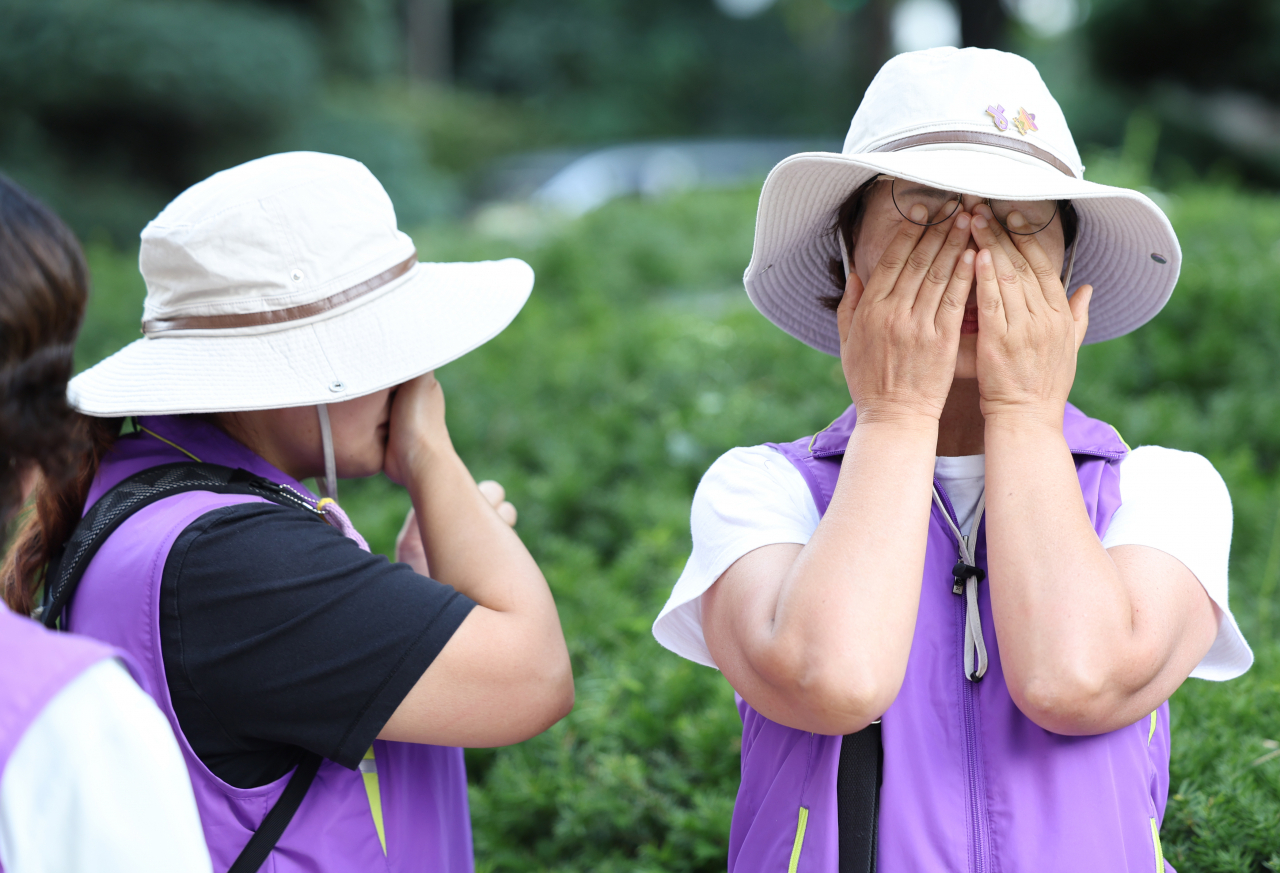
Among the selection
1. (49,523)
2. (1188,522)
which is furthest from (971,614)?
(49,523)

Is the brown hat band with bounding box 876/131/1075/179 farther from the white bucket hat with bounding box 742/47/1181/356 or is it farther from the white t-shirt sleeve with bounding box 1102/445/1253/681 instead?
the white t-shirt sleeve with bounding box 1102/445/1253/681

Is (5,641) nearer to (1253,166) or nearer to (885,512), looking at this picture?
(885,512)

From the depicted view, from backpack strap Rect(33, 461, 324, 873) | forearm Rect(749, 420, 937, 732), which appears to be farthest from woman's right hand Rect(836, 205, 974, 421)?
backpack strap Rect(33, 461, 324, 873)

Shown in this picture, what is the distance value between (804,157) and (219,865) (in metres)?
1.47

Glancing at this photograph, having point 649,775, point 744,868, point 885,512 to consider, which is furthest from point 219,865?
point 649,775

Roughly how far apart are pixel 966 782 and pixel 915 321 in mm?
724

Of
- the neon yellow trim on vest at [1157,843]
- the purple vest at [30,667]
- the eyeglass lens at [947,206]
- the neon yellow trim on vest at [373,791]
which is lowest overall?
the neon yellow trim on vest at [373,791]

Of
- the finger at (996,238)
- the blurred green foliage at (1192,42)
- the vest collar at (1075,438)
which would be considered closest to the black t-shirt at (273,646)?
the vest collar at (1075,438)

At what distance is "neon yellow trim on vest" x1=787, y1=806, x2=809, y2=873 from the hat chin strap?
1.05 metres

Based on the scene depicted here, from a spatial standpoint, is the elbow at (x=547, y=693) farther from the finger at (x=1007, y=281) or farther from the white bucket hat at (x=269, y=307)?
the finger at (x=1007, y=281)

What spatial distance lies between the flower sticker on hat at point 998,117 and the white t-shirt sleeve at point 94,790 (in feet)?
5.06

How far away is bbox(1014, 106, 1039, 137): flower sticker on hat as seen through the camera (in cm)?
175

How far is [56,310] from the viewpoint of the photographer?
52.5 inches

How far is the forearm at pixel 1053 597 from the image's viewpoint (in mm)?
1498
